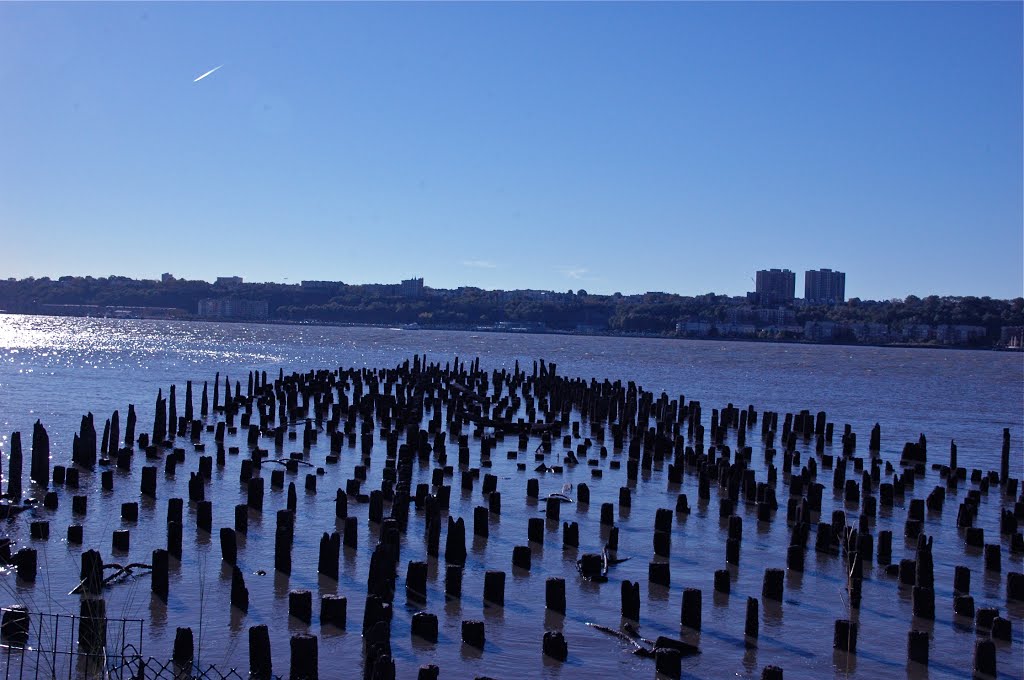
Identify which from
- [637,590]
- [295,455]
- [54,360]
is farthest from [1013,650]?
[54,360]

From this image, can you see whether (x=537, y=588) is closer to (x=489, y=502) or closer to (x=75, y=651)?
(x=489, y=502)

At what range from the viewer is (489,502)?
20703 mm

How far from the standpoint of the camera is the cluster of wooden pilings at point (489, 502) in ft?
43.8

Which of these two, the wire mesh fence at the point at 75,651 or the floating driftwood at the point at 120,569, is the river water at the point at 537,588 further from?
the wire mesh fence at the point at 75,651

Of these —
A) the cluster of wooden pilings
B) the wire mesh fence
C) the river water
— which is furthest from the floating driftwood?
the wire mesh fence

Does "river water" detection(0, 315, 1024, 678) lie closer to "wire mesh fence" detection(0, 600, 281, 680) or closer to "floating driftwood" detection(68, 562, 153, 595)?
"floating driftwood" detection(68, 562, 153, 595)

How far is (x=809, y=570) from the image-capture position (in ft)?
57.4

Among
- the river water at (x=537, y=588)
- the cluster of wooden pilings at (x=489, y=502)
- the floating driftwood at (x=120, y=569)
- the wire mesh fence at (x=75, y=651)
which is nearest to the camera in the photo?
the wire mesh fence at (x=75, y=651)

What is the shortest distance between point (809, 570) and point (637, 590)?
173 inches

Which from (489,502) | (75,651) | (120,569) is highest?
(489,502)

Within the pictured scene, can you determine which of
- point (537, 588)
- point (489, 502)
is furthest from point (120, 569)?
point (489, 502)

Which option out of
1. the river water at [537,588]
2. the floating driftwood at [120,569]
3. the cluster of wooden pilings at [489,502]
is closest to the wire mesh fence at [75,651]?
the cluster of wooden pilings at [489,502]

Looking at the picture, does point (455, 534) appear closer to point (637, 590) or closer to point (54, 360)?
point (637, 590)

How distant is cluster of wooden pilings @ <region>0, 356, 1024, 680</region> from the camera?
526 inches
